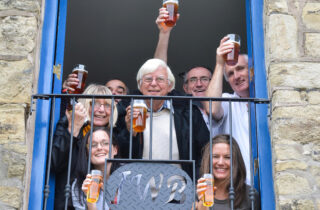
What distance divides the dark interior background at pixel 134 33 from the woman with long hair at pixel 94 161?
2559 millimetres

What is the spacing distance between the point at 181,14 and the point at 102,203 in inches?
125

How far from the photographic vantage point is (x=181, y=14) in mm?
7203

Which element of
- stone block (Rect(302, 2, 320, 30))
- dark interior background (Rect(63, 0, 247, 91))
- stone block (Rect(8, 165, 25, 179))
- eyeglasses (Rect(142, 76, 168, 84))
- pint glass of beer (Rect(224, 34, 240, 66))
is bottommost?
stone block (Rect(8, 165, 25, 179))

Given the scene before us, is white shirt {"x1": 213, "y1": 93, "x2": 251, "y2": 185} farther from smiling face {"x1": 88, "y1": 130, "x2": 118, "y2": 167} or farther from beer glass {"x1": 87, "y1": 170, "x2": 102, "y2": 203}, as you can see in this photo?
beer glass {"x1": 87, "y1": 170, "x2": 102, "y2": 203}

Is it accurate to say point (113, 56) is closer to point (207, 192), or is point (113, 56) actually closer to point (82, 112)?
point (82, 112)

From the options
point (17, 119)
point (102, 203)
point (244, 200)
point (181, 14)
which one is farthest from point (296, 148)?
point (181, 14)

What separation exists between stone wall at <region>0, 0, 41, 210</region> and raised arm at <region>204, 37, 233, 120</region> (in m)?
1.30

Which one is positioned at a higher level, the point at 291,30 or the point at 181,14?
the point at 181,14

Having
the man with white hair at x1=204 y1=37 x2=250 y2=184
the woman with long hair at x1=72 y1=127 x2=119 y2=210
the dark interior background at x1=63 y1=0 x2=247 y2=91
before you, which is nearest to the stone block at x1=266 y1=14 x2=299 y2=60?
the man with white hair at x1=204 y1=37 x2=250 y2=184

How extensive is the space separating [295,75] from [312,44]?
293 millimetres

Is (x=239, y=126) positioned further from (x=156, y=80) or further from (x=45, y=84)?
(x=45, y=84)

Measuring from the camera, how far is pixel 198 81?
19.2ft

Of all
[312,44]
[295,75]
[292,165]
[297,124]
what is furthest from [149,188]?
[312,44]

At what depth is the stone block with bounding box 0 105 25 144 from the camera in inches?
170
